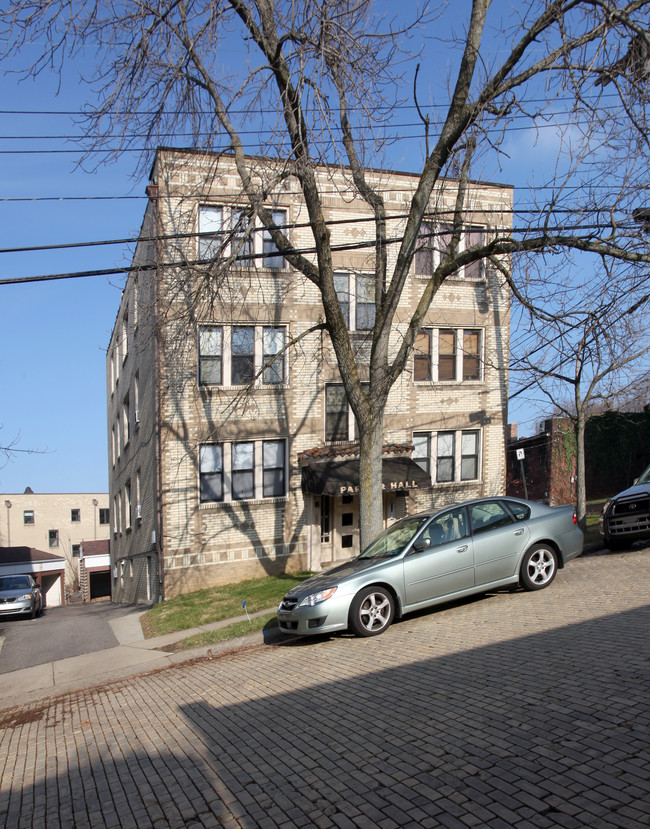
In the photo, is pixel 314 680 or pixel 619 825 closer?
pixel 619 825

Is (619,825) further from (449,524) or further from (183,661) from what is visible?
(183,661)

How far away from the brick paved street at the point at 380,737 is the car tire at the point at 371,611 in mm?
232

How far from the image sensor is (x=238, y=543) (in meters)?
18.8

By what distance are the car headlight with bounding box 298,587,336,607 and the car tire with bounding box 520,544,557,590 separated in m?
2.95

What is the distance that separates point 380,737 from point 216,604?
33.0ft

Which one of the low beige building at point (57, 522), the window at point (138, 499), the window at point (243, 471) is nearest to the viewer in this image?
the window at point (243, 471)

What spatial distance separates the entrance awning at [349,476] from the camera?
18016 mm

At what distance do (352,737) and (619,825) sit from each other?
2.35 meters

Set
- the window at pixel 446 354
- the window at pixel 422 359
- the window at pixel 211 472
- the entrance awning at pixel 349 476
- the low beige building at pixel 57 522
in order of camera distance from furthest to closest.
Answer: the low beige building at pixel 57 522, the window at pixel 446 354, the window at pixel 422 359, the window at pixel 211 472, the entrance awning at pixel 349 476

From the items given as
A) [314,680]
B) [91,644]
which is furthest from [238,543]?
[314,680]

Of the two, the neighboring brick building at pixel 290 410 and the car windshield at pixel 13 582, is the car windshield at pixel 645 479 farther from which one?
the car windshield at pixel 13 582

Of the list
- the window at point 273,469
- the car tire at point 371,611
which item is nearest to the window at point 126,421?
the window at point 273,469

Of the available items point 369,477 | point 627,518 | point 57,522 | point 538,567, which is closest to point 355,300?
point 369,477

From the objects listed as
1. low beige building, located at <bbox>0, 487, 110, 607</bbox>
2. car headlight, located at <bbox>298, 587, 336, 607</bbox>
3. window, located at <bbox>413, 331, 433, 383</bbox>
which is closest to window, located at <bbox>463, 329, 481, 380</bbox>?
window, located at <bbox>413, 331, 433, 383</bbox>
